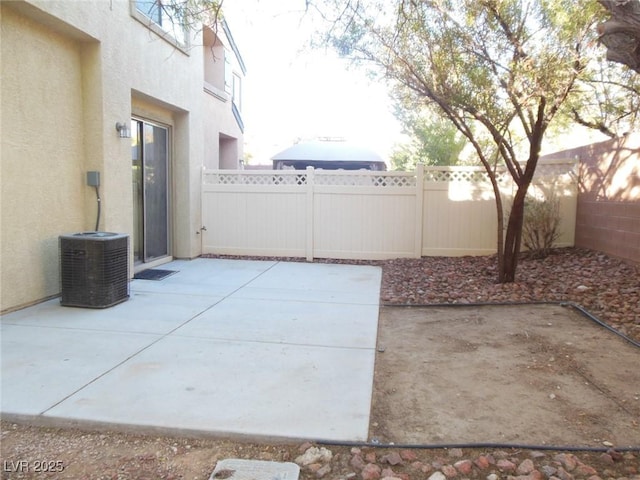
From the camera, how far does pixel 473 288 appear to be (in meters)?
7.48

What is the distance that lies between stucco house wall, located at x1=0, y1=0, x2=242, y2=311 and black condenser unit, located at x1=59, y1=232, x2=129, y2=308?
37cm

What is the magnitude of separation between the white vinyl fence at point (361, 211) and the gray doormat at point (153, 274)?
2.01 metres

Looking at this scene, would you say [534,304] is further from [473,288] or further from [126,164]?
[126,164]

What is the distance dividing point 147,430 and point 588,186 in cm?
862


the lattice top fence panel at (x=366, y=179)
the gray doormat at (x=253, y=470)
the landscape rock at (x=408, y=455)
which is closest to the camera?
the gray doormat at (x=253, y=470)

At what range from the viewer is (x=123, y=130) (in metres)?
7.23

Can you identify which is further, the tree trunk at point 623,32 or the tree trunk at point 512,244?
the tree trunk at point 512,244

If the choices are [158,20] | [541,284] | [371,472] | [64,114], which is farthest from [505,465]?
[158,20]

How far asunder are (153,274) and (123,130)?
237 cm

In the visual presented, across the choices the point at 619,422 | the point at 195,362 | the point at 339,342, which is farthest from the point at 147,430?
the point at 619,422

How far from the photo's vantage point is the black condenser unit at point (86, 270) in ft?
19.6

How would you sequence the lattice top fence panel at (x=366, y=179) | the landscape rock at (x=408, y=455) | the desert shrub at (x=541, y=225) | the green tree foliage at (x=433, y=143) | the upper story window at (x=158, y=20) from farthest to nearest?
the green tree foliage at (x=433, y=143) < the lattice top fence panel at (x=366, y=179) < the desert shrub at (x=541, y=225) < the upper story window at (x=158, y=20) < the landscape rock at (x=408, y=455)

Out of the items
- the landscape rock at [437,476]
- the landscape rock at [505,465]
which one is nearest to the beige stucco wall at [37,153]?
the landscape rock at [437,476]

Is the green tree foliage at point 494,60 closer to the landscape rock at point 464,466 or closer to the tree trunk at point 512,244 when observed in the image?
the tree trunk at point 512,244
